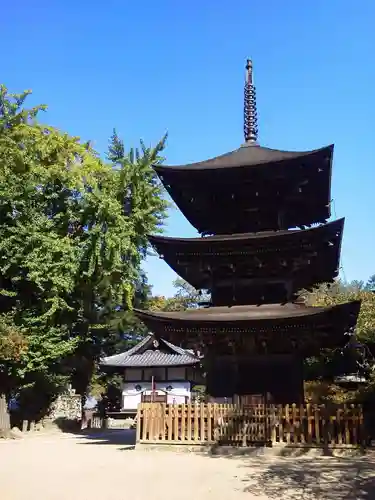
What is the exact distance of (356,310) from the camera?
14344mm

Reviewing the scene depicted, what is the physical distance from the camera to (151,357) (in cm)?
4138

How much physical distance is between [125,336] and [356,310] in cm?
4290

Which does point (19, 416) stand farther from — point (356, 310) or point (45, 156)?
point (356, 310)

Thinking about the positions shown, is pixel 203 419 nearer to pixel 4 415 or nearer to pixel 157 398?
pixel 4 415

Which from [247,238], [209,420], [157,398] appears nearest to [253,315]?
[247,238]

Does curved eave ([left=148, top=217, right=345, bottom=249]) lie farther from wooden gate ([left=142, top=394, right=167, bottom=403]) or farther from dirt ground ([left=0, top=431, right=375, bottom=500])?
wooden gate ([left=142, top=394, right=167, bottom=403])

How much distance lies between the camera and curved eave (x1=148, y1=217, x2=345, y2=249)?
49.0ft

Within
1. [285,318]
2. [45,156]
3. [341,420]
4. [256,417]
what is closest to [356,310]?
[285,318]

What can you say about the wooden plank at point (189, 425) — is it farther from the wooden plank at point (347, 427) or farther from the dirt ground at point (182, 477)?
the wooden plank at point (347, 427)

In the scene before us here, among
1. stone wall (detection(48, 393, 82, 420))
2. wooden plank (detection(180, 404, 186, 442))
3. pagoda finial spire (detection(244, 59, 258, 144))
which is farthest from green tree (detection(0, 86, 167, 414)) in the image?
wooden plank (detection(180, 404, 186, 442))

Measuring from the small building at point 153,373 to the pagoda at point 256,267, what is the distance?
77.0ft

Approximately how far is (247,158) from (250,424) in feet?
29.4

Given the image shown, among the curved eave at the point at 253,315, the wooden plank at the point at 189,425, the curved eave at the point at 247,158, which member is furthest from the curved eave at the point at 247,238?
the wooden plank at the point at 189,425

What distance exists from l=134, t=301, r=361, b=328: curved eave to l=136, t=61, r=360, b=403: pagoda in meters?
0.03
